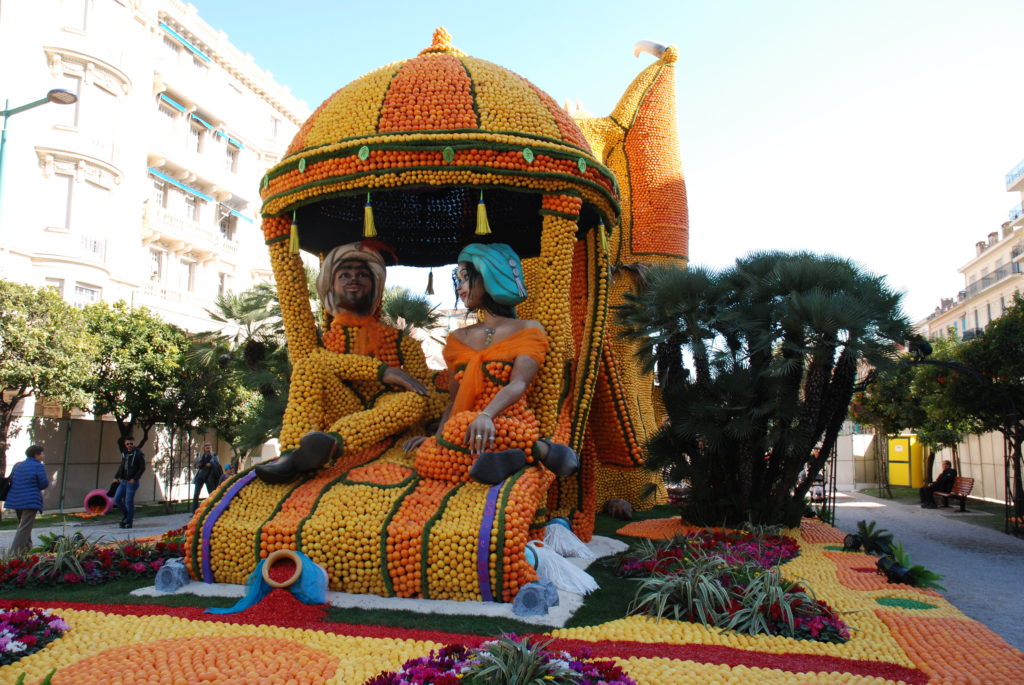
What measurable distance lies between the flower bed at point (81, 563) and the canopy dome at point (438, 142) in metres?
3.63

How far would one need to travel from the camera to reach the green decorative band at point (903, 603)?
248 inches

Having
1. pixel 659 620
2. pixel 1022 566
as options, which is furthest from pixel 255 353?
pixel 1022 566

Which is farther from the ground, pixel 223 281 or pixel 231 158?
pixel 231 158

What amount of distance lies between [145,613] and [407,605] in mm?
1865

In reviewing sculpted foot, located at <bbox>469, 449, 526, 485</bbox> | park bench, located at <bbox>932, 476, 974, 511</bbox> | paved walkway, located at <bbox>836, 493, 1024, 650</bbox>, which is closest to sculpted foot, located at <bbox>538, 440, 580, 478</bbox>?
sculpted foot, located at <bbox>469, 449, 526, 485</bbox>

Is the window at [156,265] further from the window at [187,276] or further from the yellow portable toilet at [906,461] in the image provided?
the yellow portable toilet at [906,461]

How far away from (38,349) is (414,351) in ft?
34.7

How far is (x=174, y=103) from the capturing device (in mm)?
25906

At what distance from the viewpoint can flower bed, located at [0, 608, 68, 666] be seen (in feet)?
14.1

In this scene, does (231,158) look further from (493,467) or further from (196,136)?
(493,467)

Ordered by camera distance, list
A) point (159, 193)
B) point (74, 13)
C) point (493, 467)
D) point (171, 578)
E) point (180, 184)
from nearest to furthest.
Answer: point (171, 578), point (493, 467), point (74, 13), point (159, 193), point (180, 184)

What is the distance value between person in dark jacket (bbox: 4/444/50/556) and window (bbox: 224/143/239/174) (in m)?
22.7

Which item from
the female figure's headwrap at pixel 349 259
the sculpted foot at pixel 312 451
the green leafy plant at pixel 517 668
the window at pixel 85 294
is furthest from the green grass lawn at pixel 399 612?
the window at pixel 85 294

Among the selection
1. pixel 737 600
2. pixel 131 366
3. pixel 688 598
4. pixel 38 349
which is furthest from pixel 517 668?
pixel 131 366
